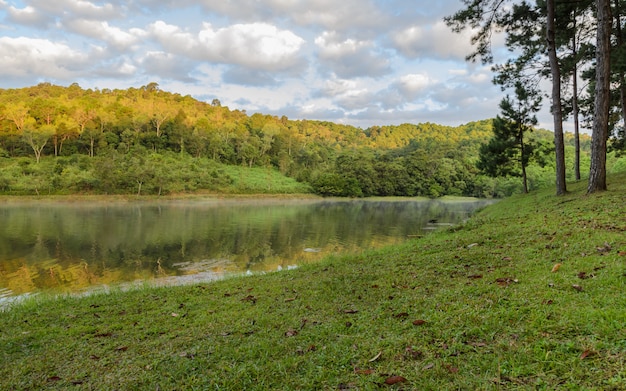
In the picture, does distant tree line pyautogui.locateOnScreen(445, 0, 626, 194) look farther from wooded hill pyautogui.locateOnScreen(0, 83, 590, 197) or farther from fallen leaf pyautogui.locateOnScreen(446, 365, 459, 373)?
wooded hill pyautogui.locateOnScreen(0, 83, 590, 197)

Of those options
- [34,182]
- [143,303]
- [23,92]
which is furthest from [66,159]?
[143,303]

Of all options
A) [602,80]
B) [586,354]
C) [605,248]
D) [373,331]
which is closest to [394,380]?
[373,331]

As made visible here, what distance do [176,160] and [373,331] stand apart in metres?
85.7

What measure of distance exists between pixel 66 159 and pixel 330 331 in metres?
82.8

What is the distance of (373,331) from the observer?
411 cm

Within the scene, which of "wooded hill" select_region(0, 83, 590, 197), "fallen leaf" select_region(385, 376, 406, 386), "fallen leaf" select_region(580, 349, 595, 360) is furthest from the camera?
"wooded hill" select_region(0, 83, 590, 197)

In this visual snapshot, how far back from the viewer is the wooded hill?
59.8 meters

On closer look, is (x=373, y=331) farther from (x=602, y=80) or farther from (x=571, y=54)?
(x=571, y=54)

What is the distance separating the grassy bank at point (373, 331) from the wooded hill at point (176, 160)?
57.7 m

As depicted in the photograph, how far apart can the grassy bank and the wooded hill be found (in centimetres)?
5773

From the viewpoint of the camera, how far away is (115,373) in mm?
3766

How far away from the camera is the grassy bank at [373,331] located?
301cm

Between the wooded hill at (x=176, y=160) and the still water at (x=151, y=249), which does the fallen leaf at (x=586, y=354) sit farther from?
the wooded hill at (x=176, y=160)

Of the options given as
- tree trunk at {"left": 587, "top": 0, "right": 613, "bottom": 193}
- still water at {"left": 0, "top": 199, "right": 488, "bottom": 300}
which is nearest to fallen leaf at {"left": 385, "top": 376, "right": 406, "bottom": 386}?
still water at {"left": 0, "top": 199, "right": 488, "bottom": 300}
